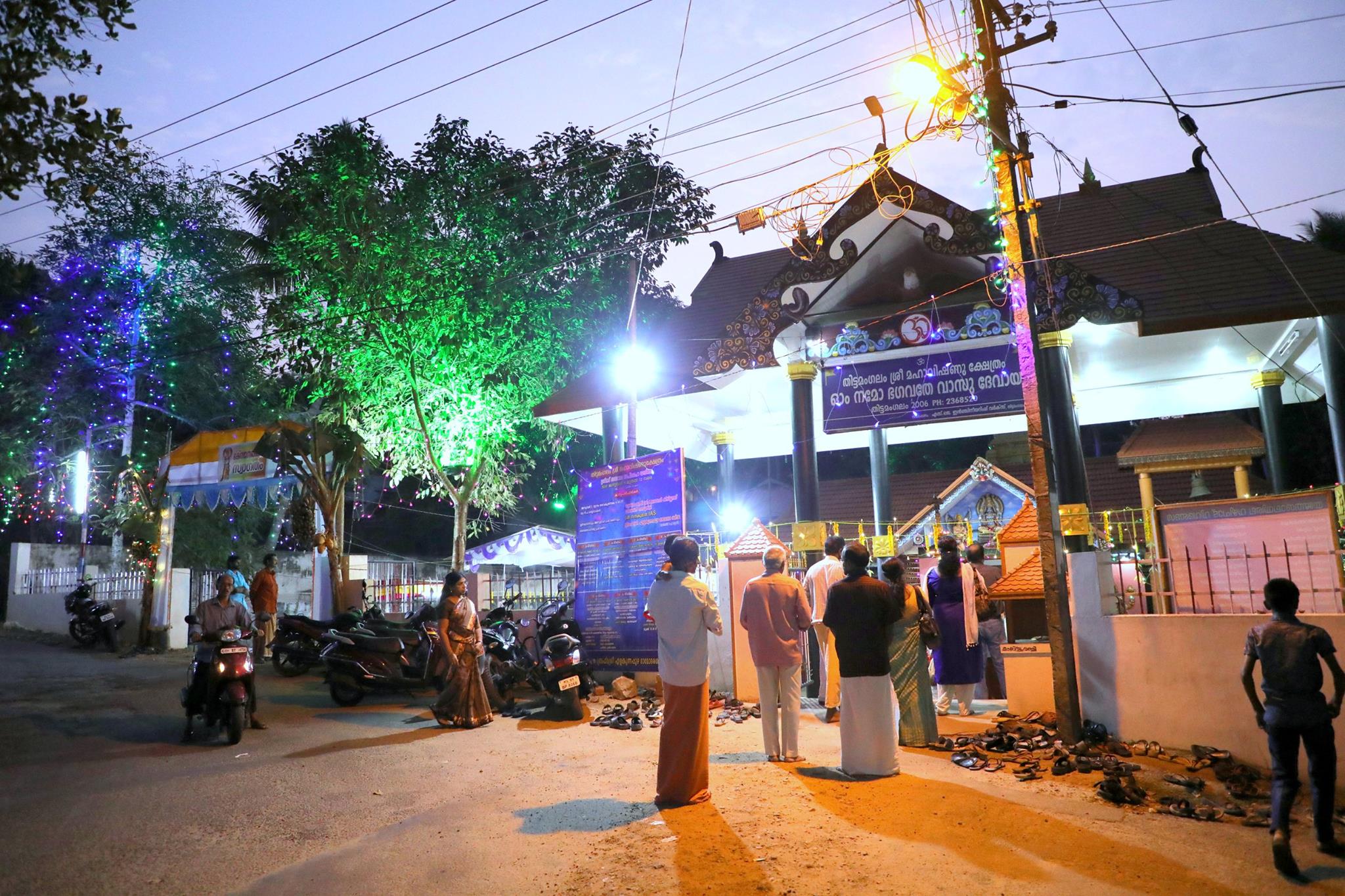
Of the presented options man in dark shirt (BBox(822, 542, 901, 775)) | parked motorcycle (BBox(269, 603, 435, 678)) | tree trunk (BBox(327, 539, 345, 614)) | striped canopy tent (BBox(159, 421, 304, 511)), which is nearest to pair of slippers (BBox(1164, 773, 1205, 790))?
man in dark shirt (BBox(822, 542, 901, 775))

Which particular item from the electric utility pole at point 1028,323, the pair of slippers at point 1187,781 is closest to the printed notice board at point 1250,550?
the electric utility pole at point 1028,323

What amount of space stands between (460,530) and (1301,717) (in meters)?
12.2

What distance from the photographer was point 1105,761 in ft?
21.2

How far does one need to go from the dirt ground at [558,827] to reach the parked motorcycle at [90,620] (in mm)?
10065

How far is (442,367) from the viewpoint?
1398 centimetres

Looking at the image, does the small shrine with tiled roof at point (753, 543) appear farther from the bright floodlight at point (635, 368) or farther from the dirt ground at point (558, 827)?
the bright floodlight at point (635, 368)

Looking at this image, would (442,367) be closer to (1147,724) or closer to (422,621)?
(422,621)

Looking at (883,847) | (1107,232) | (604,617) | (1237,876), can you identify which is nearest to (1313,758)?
(1237,876)

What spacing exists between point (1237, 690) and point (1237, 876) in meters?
2.37

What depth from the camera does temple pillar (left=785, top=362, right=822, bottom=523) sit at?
468 inches

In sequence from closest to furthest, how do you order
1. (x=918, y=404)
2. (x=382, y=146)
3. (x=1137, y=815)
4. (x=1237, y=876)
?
(x=1237, y=876)
(x=1137, y=815)
(x=918, y=404)
(x=382, y=146)

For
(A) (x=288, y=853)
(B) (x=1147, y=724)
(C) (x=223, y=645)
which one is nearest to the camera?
(A) (x=288, y=853)

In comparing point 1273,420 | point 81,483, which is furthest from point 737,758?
point 81,483

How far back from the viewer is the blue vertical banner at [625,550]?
36.9 feet
